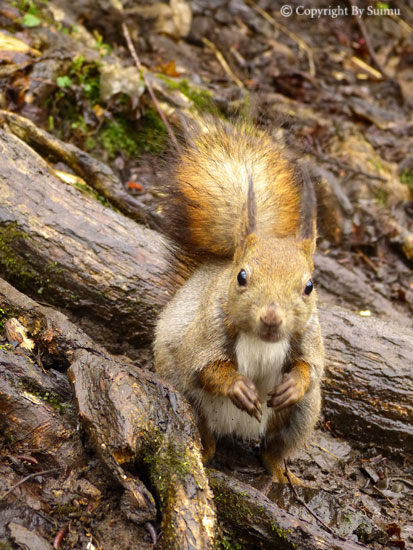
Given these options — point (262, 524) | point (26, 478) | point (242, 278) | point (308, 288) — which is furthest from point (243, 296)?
point (26, 478)

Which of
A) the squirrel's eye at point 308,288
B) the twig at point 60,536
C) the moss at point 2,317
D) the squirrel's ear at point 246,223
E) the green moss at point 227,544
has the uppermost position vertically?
the squirrel's ear at point 246,223

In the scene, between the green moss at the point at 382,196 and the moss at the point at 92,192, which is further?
the green moss at the point at 382,196

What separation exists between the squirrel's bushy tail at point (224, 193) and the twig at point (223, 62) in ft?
14.5

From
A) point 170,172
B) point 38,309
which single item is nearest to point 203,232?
point 170,172

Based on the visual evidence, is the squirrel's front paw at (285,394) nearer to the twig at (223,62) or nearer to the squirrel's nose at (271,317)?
the squirrel's nose at (271,317)

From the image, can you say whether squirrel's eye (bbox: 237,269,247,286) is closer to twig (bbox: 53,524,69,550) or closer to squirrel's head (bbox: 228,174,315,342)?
squirrel's head (bbox: 228,174,315,342)

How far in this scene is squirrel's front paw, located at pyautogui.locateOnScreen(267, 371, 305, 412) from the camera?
3.59 metres

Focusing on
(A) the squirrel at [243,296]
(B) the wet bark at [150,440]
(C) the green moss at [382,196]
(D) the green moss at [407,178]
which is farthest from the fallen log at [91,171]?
(D) the green moss at [407,178]

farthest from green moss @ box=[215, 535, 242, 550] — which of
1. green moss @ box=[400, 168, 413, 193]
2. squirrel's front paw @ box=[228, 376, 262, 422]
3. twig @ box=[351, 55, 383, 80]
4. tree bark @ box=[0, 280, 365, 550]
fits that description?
twig @ box=[351, 55, 383, 80]

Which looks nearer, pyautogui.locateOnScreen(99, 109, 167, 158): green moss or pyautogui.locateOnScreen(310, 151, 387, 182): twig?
pyautogui.locateOnScreen(99, 109, 167, 158): green moss

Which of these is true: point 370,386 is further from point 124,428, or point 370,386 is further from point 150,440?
point 124,428

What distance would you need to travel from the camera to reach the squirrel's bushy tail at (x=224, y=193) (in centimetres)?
425

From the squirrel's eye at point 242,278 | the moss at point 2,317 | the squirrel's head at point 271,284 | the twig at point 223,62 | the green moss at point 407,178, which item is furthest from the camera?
the twig at point 223,62

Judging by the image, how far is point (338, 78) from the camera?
10117 millimetres
